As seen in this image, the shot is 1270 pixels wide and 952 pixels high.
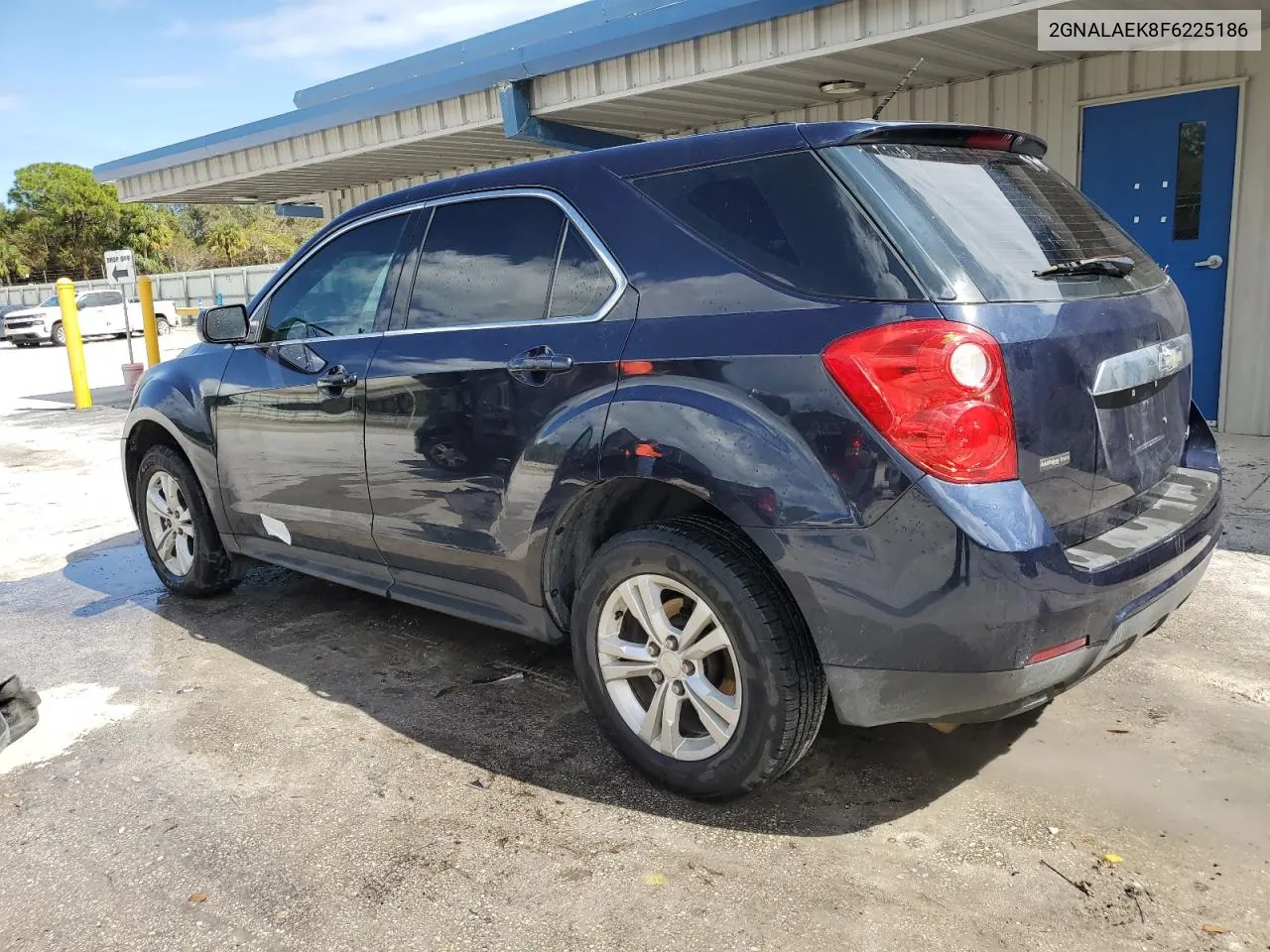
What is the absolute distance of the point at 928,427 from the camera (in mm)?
2395

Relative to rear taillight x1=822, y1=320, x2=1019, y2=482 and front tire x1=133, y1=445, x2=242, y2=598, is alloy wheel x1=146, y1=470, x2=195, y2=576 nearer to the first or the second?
front tire x1=133, y1=445, x2=242, y2=598

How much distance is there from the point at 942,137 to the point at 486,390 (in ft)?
5.15

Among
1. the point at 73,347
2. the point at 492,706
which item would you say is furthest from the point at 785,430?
the point at 73,347

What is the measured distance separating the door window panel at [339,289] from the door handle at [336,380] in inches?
6.7

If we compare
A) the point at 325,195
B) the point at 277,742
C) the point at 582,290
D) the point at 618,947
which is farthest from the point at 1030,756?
the point at 325,195

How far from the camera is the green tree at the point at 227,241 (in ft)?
189

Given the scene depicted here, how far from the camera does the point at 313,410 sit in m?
4.00

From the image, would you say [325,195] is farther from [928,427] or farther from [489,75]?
[928,427]

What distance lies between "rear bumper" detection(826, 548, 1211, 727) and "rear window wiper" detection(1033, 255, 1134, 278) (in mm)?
903

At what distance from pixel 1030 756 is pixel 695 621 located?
1.20 metres

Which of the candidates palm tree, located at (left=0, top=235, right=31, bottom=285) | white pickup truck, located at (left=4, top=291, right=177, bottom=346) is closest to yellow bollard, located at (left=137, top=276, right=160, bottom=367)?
white pickup truck, located at (left=4, top=291, right=177, bottom=346)

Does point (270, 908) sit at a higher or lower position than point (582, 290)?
lower

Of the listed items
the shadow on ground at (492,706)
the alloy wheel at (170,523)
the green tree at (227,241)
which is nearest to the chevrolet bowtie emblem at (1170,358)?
the shadow on ground at (492,706)

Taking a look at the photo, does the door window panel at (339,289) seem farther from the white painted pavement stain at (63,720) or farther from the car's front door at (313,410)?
the white painted pavement stain at (63,720)
